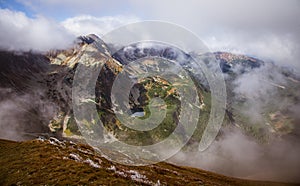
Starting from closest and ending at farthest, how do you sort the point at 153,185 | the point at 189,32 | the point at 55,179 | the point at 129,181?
the point at 189,32, the point at 55,179, the point at 129,181, the point at 153,185

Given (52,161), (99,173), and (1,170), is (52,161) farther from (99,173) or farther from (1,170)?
(99,173)

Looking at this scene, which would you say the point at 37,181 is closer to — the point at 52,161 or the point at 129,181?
the point at 52,161

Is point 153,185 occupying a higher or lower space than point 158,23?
lower

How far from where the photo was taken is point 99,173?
36.4 m

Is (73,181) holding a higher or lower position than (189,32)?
lower

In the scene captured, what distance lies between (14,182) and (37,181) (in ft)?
11.4

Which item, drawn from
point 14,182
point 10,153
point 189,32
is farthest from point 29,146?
point 189,32

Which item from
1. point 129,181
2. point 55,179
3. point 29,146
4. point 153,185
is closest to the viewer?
point 55,179

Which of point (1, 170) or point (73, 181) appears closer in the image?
point (73, 181)

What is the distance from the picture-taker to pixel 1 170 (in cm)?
3922

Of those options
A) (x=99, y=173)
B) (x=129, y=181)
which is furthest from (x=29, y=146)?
(x=129, y=181)

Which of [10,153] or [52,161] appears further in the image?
→ [10,153]

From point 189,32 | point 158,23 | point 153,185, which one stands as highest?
point 158,23

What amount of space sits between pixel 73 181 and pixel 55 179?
3024mm
